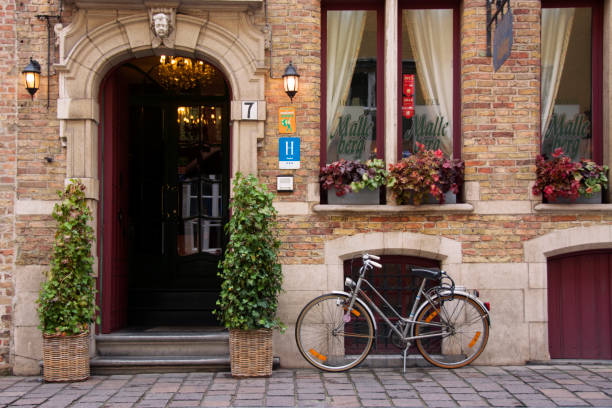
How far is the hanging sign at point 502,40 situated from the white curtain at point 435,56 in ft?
2.55

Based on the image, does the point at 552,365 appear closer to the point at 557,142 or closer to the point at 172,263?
the point at 557,142

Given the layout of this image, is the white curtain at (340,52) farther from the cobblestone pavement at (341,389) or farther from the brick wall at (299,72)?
the cobblestone pavement at (341,389)

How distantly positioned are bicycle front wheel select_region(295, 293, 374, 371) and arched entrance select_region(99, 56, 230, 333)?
1.86 metres

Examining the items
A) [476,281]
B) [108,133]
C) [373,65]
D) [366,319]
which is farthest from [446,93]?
[108,133]

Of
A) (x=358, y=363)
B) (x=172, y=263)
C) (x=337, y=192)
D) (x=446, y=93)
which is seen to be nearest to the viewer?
(x=358, y=363)

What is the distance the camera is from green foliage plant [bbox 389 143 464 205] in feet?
20.7

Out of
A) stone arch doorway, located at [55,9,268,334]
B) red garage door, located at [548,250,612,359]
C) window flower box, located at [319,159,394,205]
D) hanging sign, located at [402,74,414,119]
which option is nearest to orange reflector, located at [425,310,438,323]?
window flower box, located at [319,159,394,205]

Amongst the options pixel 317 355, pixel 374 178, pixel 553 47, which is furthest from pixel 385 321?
pixel 553 47

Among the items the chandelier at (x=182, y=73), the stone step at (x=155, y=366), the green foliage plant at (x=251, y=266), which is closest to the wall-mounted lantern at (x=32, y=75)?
the chandelier at (x=182, y=73)

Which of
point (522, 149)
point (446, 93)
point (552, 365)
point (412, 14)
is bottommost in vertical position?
point (552, 365)

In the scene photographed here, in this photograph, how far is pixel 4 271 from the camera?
638cm

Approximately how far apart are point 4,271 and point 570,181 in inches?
251

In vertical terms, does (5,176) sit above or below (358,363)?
above

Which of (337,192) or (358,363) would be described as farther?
(337,192)
